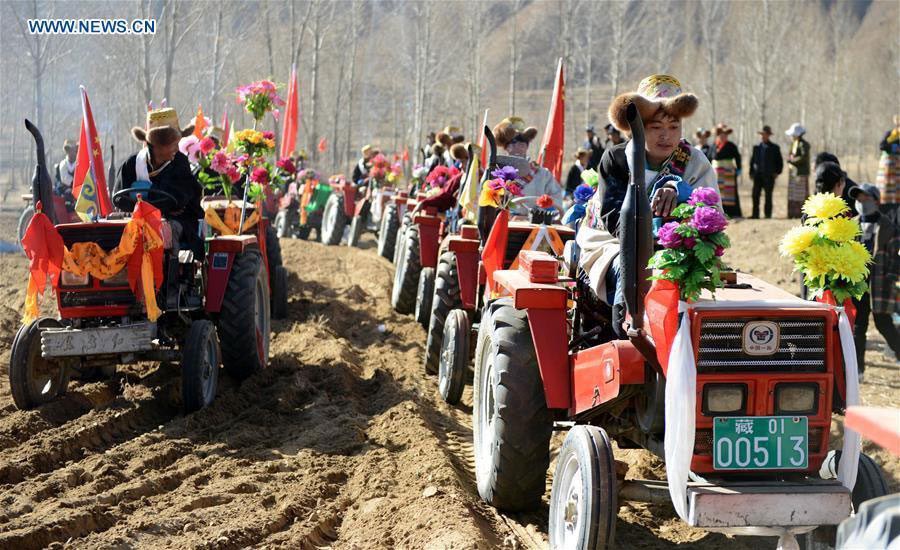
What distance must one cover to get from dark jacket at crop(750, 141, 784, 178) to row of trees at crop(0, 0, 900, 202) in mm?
9835

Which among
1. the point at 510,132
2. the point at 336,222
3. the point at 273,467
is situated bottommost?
the point at 273,467

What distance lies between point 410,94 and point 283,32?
9.66 metres

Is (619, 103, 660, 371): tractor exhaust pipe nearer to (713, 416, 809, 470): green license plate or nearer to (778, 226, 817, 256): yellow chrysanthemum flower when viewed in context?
(713, 416, 809, 470): green license plate

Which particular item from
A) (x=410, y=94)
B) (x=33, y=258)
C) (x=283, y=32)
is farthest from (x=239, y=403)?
(x=410, y=94)

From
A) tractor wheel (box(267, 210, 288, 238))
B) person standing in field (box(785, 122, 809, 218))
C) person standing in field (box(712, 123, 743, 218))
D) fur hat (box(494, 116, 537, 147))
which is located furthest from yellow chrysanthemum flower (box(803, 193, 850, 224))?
tractor wheel (box(267, 210, 288, 238))

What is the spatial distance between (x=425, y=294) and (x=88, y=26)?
19.7m

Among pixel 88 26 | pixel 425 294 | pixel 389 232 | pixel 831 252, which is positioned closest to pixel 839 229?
pixel 831 252

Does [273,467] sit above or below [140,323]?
below

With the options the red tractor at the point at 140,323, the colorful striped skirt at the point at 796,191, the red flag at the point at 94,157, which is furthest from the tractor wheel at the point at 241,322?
the colorful striped skirt at the point at 796,191

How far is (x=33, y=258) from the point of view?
6.84m

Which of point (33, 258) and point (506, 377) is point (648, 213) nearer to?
point (506, 377)

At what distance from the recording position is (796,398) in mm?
4102

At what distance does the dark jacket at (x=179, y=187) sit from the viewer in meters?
7.95

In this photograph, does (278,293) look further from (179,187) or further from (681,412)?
(681,412)
